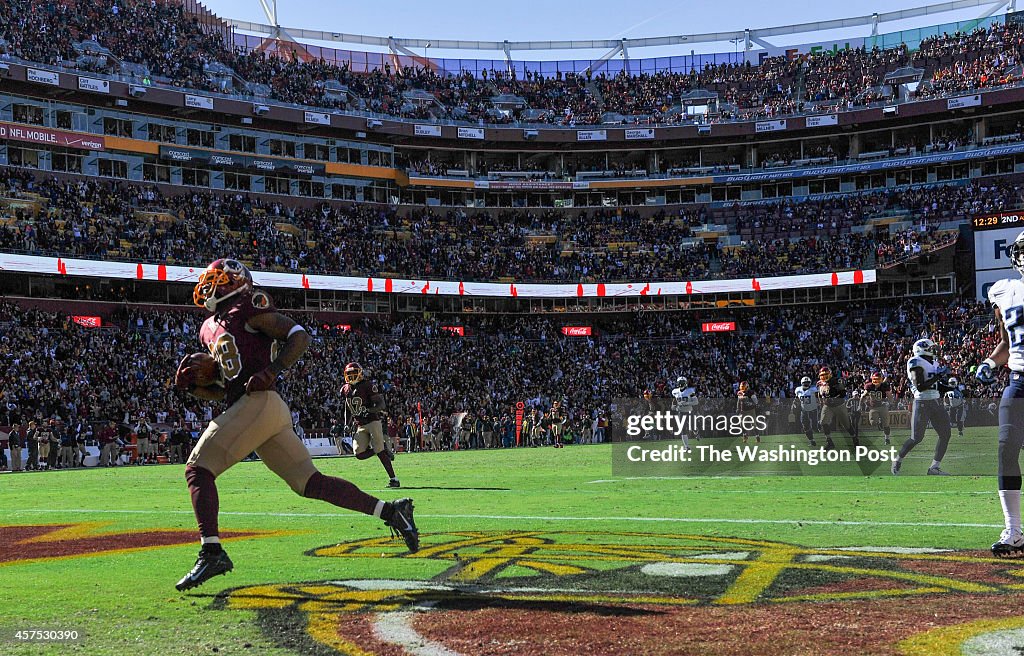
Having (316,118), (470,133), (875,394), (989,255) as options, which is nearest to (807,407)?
(875,394)

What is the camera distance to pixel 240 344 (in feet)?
22.5

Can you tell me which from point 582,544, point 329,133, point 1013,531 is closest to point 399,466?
point 582,544

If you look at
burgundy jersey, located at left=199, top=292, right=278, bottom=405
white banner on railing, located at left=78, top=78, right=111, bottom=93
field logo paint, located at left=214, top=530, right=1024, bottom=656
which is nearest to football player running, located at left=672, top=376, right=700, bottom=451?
field logo paint, located at left=214, top=530, right=1024, bottom=656

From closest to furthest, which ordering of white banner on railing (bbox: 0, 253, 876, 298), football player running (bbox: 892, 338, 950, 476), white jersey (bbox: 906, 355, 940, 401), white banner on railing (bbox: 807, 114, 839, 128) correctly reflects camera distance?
1. football player running (bbox: 892, 338, 950, 476)
2. white jersey (bbox: 906, 355, 940, 401)
3. white banner on railing (bbox: 0, 253, 876, 298)
4. white banner on railing (bbox: 807, 114, 839, 128)

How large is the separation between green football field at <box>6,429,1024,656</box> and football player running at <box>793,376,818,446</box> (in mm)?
7057

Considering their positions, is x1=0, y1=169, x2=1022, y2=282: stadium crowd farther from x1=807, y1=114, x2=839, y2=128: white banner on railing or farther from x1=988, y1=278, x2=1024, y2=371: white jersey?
x1=988, y1=278, x2=1024, y2=371: white jersey

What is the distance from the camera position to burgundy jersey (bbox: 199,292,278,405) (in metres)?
6.84

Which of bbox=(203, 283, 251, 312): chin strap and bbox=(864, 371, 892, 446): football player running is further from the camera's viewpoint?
bbox=(864, 371, 892, 446): football player running

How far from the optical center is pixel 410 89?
7000cm

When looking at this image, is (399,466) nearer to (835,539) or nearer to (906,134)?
(835,539)

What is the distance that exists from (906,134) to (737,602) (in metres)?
67.6

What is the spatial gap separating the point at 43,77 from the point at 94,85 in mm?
2713

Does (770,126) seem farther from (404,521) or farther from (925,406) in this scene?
(404,521)

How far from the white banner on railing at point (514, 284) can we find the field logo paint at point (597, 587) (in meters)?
43.0
